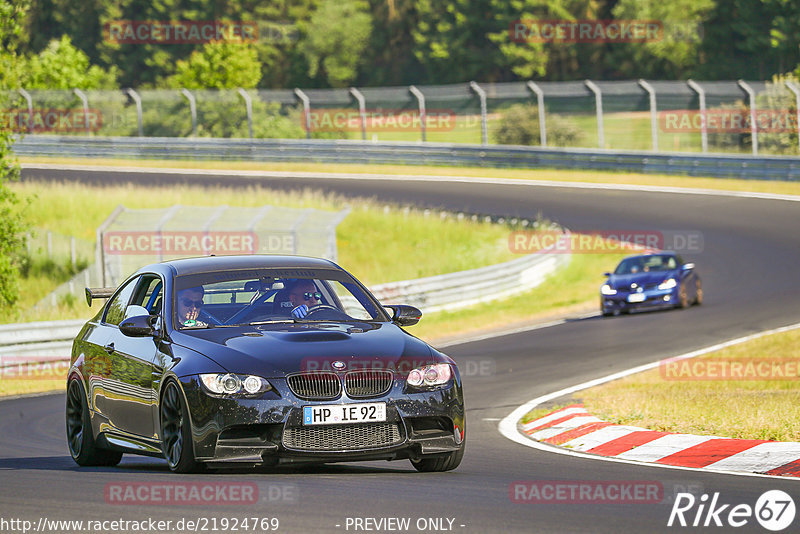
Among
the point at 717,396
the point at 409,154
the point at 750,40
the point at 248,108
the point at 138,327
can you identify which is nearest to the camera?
the point at 138,327

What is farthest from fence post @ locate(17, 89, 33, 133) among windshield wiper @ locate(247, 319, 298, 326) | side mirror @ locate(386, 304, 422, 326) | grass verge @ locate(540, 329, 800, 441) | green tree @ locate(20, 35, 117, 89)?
windshield wiper @ locate(247, 319, 298, 326)

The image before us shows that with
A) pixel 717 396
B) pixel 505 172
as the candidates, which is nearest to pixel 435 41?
pixel 505 172

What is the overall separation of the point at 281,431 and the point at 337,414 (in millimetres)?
345

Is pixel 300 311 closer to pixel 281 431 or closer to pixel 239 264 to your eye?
pixel 239 264

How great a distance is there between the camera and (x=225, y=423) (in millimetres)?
7516

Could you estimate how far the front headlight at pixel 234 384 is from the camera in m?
7.54

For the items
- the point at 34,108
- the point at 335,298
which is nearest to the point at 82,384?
the point at 335,298

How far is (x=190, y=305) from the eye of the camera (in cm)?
862

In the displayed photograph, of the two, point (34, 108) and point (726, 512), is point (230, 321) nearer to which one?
point (726, 512)

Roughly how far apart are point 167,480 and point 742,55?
244ft

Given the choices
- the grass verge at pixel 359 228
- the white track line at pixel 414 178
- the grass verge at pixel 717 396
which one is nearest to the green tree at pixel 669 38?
the white track line at pixel 414 178

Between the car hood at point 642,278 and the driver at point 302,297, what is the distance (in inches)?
621

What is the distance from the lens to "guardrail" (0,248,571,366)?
18.2 metres

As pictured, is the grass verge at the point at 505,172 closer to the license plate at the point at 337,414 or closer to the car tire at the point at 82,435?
the car tire at the point at 82,435
